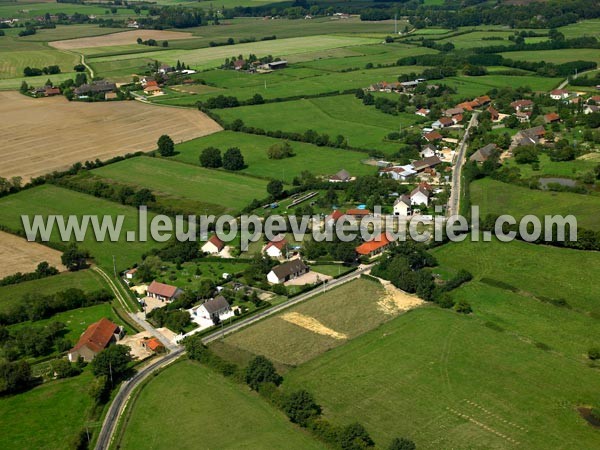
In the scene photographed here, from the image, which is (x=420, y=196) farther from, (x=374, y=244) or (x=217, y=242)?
(x=217, y=242)

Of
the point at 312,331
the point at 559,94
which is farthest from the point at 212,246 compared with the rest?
the point at 559,94

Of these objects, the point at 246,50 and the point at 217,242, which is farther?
the point at 246,50

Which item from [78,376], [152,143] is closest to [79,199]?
[152,143]

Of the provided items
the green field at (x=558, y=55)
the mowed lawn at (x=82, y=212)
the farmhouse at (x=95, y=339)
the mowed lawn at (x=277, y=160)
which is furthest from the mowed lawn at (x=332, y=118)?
the farmhouse at (x=95, y=339)

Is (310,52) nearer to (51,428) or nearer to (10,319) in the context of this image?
(10,319)

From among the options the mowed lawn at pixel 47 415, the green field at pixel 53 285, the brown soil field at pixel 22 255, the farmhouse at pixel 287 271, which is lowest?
the mowed lawn at pixel 47 415

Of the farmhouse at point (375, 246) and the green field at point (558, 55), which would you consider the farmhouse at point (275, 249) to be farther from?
the green field at point (558, 55)
